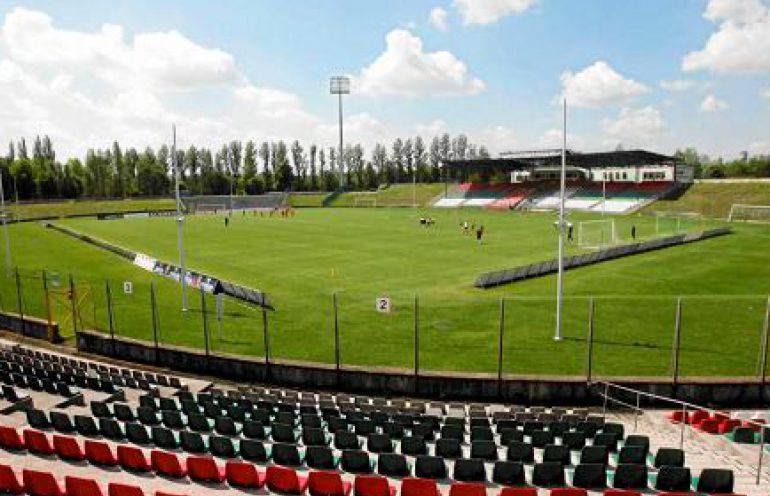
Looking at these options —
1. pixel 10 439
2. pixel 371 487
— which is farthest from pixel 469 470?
pixel 10 439

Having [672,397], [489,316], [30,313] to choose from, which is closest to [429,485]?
[672,397]

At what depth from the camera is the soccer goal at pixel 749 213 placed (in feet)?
253

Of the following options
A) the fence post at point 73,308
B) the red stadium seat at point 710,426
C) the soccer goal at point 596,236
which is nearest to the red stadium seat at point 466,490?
the red stadium seat at point 710,426

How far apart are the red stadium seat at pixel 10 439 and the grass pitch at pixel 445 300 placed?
11330 mm

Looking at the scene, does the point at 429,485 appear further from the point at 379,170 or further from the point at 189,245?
the point at 379,170

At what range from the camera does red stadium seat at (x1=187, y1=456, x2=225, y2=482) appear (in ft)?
36.5

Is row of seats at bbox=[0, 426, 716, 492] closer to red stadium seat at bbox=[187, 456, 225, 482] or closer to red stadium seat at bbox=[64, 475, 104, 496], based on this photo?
red stadium seat at bbox=[187, 456, 225, 482]

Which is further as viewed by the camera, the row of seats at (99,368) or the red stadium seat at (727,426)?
the row of seats at (99,368)

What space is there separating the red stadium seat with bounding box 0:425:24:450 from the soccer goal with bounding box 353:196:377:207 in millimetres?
119237

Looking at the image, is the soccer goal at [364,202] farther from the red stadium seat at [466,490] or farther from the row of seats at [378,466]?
the red stadium seat at [466,490]

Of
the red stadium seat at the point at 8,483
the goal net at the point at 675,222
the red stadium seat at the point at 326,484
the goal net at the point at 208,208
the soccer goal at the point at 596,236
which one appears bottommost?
the goal net at the point at 208,208

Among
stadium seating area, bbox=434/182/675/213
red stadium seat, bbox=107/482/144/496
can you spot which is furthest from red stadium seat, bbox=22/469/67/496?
stadium seating area, bbox=434/182/675/213

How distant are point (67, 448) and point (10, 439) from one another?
1.52m

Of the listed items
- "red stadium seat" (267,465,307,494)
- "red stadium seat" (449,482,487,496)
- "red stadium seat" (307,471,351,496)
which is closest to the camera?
"red stadium seat" (449,482,487,496)
